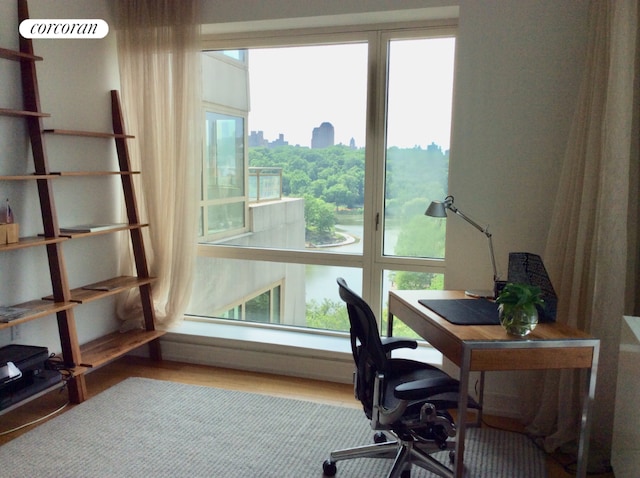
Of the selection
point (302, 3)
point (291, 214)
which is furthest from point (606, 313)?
point (302, 3)

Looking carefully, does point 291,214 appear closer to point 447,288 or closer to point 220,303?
point 220,303

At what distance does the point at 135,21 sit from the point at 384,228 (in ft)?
→ 7.14

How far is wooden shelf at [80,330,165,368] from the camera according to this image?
121 inches

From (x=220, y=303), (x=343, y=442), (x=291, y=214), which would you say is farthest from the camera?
(x=220, y=303)

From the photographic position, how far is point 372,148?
333cm

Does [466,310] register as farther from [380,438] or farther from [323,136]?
[323,136]

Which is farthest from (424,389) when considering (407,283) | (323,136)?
(323,136)

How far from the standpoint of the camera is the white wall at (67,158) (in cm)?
282

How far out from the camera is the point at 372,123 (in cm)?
332

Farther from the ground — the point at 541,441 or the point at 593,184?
the point at 593,184

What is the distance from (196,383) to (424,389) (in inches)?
73.9

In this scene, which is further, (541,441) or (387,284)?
(387,284)

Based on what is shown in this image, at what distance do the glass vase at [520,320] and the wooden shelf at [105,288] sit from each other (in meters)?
2.30

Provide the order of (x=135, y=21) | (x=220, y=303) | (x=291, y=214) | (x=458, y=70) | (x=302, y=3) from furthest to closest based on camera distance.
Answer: (x=220, y=303) → (x=291, y=214) → (x=135, y=21) → (x=302, y=3) → (x=458, y=70)
